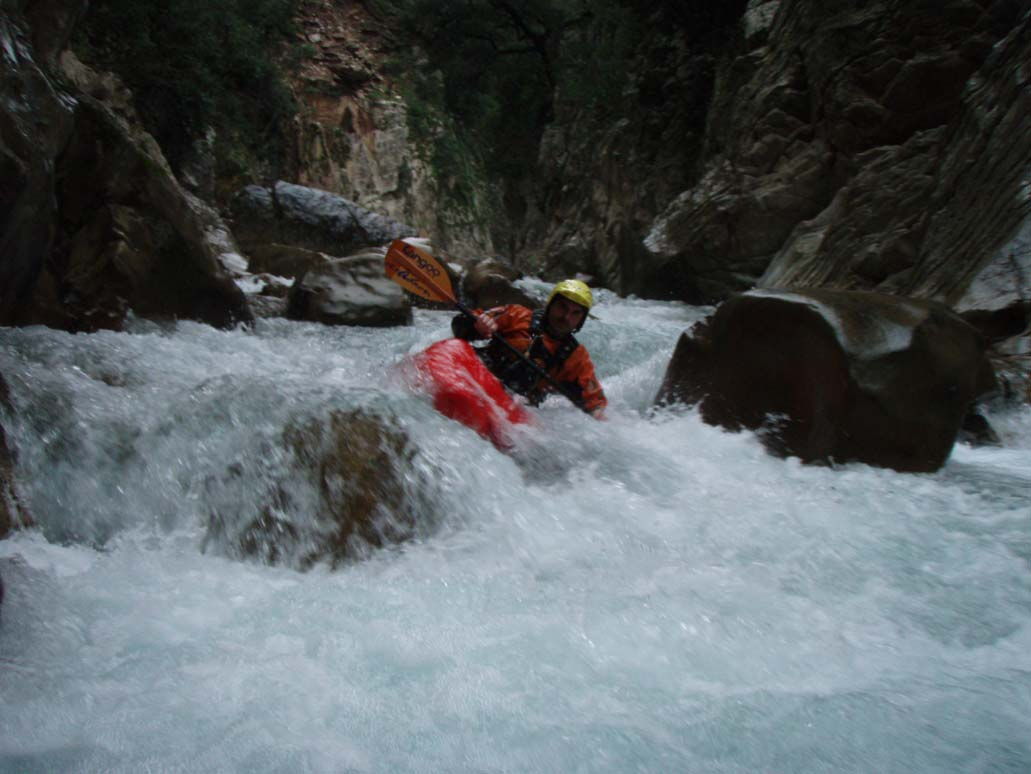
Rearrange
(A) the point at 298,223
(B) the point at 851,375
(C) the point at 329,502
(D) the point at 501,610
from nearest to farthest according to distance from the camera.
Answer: (D) the point at 501,610 < (C) the point at 329,502 < (B) the point at 851,375 < (A) the point at 298,223

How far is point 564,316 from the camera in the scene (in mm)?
4031

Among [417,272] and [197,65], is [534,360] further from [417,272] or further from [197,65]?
[197,65]

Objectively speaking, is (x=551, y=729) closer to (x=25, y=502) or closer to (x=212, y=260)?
(x=25, y=502)

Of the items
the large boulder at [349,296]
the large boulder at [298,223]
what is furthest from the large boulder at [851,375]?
the large boulder at [298,223]

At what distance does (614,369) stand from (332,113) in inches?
559

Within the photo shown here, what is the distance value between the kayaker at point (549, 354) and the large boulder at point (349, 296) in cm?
319

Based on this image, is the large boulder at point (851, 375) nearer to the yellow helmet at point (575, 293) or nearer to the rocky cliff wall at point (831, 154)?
the yellow helmet at point (575, 293)

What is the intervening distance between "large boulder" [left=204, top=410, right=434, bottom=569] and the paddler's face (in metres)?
1.66

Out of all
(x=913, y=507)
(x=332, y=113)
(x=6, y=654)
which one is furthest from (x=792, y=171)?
(x=332, y=113)

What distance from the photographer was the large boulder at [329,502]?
2.16 m

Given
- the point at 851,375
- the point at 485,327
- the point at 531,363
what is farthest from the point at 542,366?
the point at 851,375

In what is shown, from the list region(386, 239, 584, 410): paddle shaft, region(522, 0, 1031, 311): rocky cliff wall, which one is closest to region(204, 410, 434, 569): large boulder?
region(386, 239, 584, 410): paddle shaft

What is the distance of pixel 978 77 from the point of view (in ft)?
19.0

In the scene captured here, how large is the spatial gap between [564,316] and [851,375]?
163 centimetres
